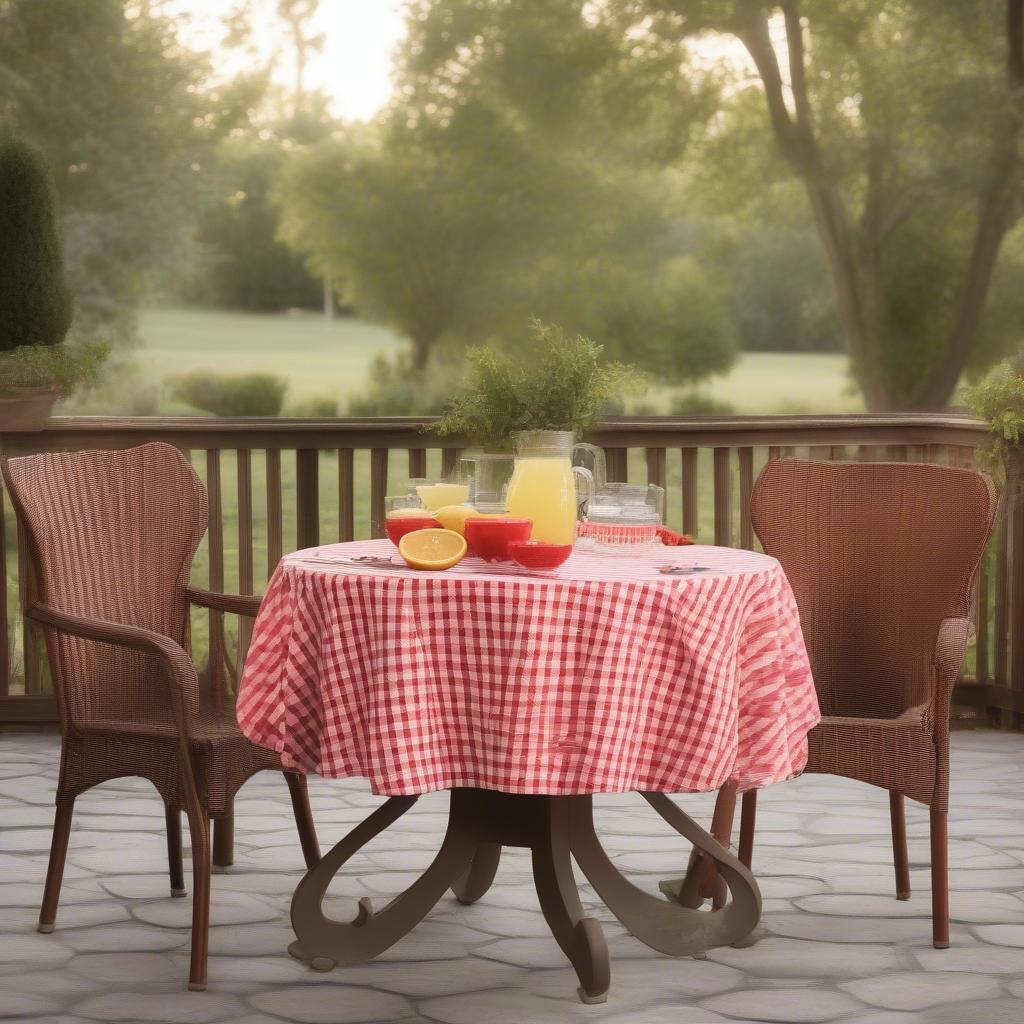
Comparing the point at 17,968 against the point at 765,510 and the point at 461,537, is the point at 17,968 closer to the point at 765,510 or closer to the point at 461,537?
the point at 461,537

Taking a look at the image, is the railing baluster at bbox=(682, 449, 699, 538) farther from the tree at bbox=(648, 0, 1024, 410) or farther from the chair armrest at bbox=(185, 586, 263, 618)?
the tree at bbox=(648, 0, 1024, 410)

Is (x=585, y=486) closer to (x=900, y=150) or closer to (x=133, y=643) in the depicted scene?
(x=133, y=643)

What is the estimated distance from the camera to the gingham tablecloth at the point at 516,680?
2.52 meters

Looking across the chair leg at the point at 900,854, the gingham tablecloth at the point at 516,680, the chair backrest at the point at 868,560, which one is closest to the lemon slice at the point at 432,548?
the gingham tablecloth at the point at 516,680

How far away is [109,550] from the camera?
3.25 m

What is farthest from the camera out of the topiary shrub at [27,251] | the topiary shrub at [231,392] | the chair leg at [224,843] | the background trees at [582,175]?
the topiary shrub at [231,392]

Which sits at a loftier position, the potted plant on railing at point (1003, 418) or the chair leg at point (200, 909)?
the potted plant on railing at point (1003, 418)

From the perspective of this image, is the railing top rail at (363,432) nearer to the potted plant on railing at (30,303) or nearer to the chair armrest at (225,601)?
the potted plant on railing at (30,303)

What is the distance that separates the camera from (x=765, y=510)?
350cm

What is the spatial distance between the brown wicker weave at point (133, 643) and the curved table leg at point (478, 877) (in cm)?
33

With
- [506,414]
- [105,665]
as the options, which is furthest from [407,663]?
[506,414]

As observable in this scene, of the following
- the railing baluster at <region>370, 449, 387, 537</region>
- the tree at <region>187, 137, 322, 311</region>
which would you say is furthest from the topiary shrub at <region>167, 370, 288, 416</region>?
the railing baluster at <region>370, 449, 387, 537</region>

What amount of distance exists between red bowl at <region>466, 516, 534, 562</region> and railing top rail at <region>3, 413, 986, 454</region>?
206 centimetres

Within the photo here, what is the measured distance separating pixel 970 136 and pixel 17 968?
10.1m
